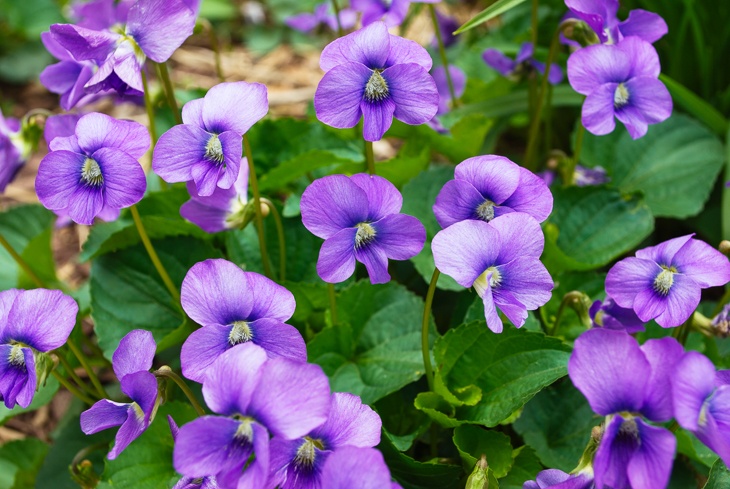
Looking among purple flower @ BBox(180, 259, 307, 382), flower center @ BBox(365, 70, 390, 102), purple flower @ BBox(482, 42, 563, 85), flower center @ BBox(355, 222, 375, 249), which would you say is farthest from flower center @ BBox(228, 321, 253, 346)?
purple flower @ BBox(482, 42, 563, 85)

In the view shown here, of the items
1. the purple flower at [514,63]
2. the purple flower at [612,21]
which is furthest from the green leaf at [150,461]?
the purple flower at [514,63]

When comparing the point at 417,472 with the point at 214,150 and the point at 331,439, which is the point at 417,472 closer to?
the point at 331,439

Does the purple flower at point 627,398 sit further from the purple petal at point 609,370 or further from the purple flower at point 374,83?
the purple flower at point 374,83

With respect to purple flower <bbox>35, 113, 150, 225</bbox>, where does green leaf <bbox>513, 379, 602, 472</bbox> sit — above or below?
below

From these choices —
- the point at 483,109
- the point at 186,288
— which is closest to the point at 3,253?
the point at 186,288

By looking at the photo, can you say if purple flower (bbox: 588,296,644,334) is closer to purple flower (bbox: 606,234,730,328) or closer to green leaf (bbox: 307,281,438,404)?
purple flower (bbox: 606,234,730,328)

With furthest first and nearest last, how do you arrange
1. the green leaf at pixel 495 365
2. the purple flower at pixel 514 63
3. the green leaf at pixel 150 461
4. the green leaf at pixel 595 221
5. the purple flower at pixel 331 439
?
the purple flower at pixel 514 63 → the green leaf at pixel 595 221 → the green leaf at pixel 150 461 → the green leaf at pixel 495 365 → the purple flower at pixel 331 439

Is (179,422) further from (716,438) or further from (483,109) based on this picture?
(483,109)
